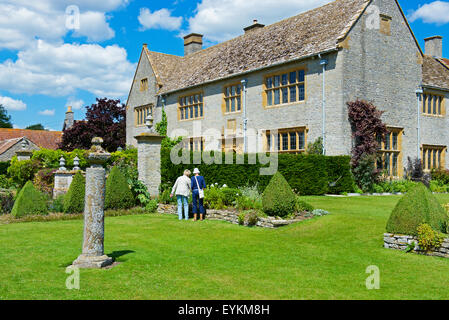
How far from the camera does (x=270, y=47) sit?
25016 millimetres

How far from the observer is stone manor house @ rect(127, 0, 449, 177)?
68.4 feet

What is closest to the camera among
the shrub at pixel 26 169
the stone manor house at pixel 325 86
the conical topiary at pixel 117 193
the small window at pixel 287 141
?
the conical topiary at pixel 117 193

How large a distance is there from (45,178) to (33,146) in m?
33.2

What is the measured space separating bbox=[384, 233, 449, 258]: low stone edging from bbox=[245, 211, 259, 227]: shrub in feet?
13.1

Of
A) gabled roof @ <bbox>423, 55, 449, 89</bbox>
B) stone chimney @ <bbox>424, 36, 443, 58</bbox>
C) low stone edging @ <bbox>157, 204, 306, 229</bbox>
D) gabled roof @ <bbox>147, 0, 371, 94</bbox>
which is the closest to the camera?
low stone edging @ <bbox>157, 204, 306, 229</bbox>

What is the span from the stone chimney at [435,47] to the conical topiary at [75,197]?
89.2 feet

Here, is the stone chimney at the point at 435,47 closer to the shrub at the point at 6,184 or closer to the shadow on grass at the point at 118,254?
the shadow on grass at the point at 118,254

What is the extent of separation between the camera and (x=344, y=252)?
28.0 feet

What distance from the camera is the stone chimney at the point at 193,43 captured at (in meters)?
37.0

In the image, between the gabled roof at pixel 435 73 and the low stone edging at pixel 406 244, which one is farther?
the gabled roof at pixel 435 73

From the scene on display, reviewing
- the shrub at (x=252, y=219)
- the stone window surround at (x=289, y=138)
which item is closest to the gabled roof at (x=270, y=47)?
the stone window surround at (x=289, y=138)

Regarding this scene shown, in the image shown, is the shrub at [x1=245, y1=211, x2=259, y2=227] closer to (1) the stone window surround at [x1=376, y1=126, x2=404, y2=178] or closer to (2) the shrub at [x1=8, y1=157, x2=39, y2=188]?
(1) the stone window surround at [x1=376, y1=126, x2=404, y2=178]

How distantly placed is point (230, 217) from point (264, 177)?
5.21 meters

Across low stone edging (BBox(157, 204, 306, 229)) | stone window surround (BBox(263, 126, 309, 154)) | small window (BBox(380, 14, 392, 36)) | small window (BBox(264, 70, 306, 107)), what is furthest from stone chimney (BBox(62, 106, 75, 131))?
low stone edging (BBox(157, 204, 306, 229))
